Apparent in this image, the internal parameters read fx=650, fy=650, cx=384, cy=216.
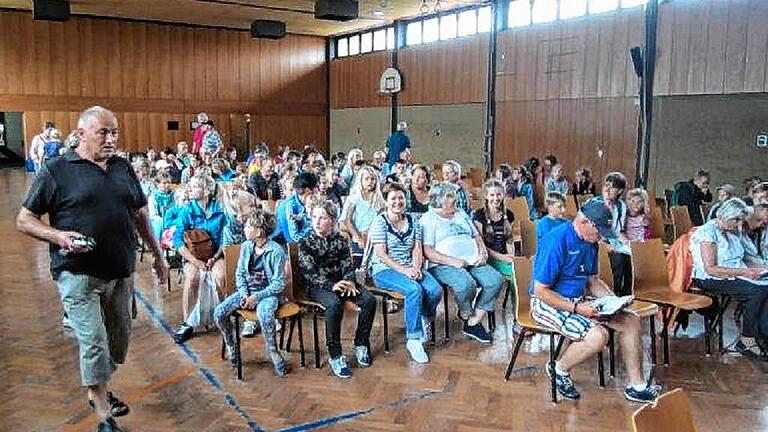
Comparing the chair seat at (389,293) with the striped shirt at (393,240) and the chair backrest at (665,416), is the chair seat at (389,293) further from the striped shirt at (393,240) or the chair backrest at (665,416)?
the chair backrest at (665,416)

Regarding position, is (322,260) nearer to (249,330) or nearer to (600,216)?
(249,330)

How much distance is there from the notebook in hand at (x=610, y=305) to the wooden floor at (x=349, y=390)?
1.82ft

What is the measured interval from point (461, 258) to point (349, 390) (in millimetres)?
1471

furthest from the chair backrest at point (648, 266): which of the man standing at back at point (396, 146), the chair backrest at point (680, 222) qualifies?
the man standing at back at point (396, 146)

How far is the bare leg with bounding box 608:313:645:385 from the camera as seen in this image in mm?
3740

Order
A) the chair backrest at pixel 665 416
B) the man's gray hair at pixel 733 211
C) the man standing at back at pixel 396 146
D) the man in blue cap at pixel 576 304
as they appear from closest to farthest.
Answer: the chair backrest at pixel 665 416, the man in blue cap at pixel 576 304, the man's gray hair at pixel 733 211, the man standing at back at pixel 396 146

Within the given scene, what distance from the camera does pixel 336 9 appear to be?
12.1m

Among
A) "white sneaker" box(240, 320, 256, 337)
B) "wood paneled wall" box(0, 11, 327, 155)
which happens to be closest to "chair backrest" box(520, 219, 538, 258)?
"white sneaker" box(240, 320, 256, 337)

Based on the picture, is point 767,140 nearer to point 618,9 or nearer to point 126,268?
point 618,9

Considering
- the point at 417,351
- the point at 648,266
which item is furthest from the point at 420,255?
the point at 648,266

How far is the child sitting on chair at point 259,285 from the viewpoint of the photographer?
4105 mm

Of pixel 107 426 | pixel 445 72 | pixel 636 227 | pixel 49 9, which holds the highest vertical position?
pixel 49 9

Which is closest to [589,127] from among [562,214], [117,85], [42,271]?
[562,214]

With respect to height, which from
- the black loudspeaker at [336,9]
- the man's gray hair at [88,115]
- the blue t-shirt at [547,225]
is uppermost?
the black loudspeaker at [336,9]
